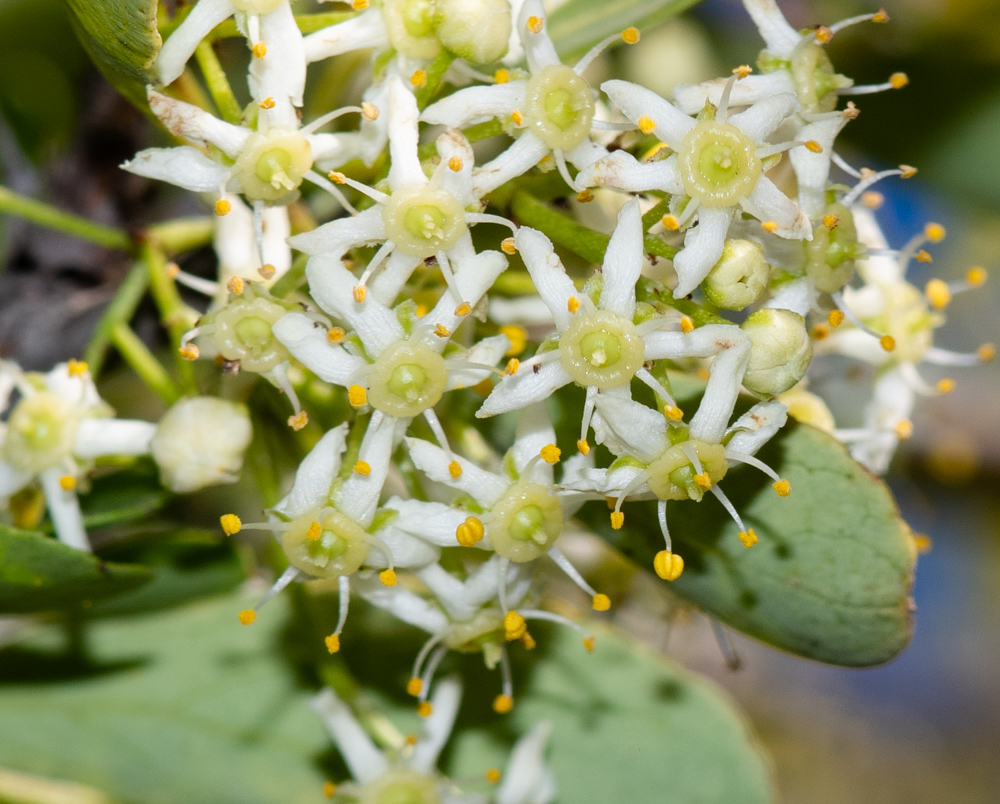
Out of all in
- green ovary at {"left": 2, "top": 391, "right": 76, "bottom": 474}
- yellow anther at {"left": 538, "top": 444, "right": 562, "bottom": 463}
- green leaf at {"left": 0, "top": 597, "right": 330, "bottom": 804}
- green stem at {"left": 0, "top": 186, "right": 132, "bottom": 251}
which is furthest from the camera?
green leaf at {"left": 0, "top": 597, "right": 330, "bottom": 804}

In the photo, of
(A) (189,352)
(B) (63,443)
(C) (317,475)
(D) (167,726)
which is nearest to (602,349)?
(C) (317,475)

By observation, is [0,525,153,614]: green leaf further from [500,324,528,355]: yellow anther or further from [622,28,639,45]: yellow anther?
[622,28,639,45]: yellow anther

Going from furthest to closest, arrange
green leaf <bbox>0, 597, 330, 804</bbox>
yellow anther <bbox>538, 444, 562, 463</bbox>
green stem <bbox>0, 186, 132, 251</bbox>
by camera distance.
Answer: green leaf <bbox>0, 597, 330, 804</bbox> → green stem <bbox>0, 186, 132, 251</bbox> → yellow anther <bbox>538, 444, 562, 463</bbox>

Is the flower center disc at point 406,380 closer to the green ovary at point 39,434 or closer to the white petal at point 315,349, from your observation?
the white petal at point 315,349

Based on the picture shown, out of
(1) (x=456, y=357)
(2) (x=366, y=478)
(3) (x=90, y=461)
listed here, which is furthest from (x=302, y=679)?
(1) (x=456, y=357)

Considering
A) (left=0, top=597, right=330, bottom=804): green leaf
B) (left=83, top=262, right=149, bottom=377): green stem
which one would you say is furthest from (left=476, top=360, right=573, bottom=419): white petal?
(left=0, top=597, right=330, bottom=804): green leaf

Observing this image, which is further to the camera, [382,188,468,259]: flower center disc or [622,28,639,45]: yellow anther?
[622,28,639,45]: yellow anther

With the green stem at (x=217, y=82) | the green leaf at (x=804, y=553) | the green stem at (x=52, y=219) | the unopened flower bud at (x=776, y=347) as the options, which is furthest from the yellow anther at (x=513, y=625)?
the green stem at (x=52, y=219)

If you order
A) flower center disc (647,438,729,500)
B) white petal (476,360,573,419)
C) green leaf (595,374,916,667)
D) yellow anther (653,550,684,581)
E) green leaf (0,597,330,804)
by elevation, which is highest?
white petal (476,360,573,419)
